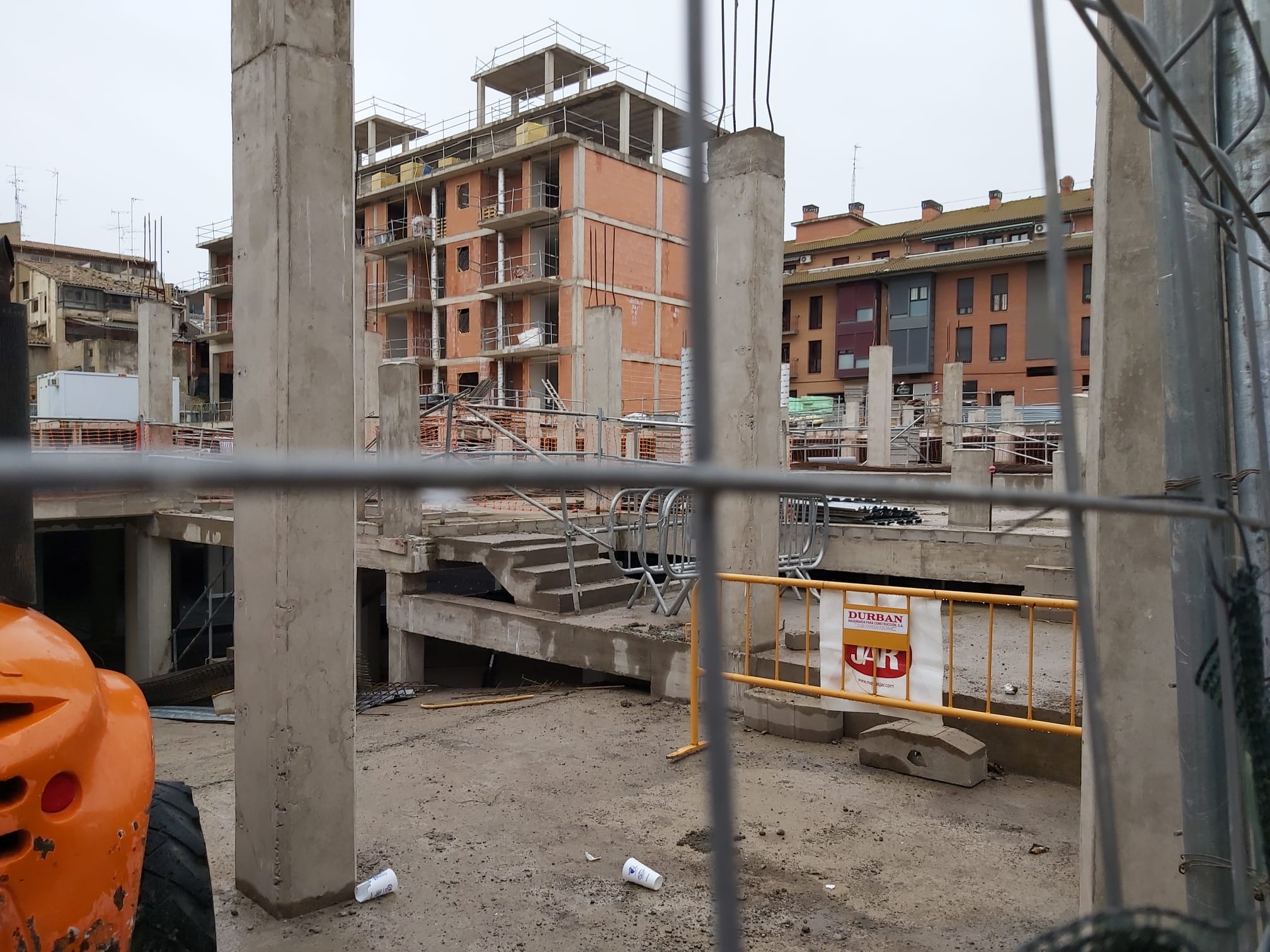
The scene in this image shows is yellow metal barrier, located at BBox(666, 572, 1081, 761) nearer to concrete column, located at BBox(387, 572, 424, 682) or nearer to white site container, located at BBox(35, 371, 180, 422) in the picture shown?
concrete column, located at BBox(387, 572, 424, 682)

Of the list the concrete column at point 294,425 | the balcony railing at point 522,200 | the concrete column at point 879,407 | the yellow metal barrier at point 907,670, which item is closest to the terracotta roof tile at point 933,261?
the balcony railing at point 522,200

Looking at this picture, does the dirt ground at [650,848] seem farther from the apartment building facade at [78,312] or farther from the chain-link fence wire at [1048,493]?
the apartment building facade at [78,312]

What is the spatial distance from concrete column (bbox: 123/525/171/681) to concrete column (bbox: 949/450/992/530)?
41.8ft

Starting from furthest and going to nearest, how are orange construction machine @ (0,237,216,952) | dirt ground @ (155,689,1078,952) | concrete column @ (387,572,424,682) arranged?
1. concrete column @ (387,572,424,682)
2. dirt ground @ (155,689,1078,952)
3. orange construction machine @ (0,237,216,952)

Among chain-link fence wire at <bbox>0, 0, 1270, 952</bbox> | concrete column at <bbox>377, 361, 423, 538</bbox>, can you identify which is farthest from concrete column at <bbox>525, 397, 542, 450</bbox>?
chain-link fence wire at <bbox>0, 0, 1270, 952</bbox>

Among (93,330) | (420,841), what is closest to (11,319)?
(420,841)

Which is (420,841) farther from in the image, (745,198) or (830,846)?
(745,198)

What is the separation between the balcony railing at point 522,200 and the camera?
41.4 metres

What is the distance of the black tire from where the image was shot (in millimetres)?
3006

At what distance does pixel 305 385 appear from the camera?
4.09 metres

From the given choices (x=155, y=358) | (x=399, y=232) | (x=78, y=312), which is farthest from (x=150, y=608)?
(x=78, y=312)

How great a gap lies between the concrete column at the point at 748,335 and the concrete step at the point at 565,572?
2.64 m

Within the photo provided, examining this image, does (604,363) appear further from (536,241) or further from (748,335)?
(536,241)

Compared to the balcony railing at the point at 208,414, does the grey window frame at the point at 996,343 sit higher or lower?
higher
